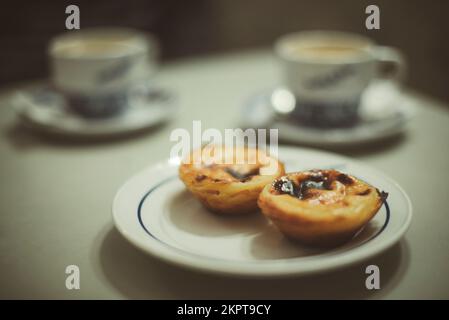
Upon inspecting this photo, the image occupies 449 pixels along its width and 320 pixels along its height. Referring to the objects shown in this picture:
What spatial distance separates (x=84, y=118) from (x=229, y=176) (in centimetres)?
47

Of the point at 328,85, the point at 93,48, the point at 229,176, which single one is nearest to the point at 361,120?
the point at 328,85

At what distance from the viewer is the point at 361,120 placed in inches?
35.8

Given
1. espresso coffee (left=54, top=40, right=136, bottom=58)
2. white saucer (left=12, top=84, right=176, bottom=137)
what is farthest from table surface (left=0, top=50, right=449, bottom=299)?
espresso coffee (left=54, top=40, right=136, bottom=58)

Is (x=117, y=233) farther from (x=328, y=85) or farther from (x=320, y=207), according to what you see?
(x=328, y=85)

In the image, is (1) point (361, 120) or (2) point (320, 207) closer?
(2) point (320, 207)

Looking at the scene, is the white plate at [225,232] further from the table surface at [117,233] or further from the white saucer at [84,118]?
the white saucer at [84,118]

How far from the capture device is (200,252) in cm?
50

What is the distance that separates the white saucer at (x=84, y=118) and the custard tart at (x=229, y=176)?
31cm

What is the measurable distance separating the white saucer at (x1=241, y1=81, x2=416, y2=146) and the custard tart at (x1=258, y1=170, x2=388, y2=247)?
0.95ft

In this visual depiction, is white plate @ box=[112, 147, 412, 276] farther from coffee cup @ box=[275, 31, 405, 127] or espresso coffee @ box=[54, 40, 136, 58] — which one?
espresso coffee @ box=[54, 40, 136, 58]

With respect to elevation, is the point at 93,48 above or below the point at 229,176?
above
